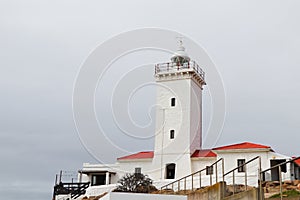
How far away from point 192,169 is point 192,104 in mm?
4654

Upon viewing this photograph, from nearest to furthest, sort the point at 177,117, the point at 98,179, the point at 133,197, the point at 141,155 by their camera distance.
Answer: the point at 133,197 < the point at 177,117 < the point at 141,155 < the point at 98,179

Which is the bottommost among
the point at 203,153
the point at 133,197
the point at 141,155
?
the point at 133,197

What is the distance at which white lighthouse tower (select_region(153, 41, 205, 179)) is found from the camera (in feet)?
92.0

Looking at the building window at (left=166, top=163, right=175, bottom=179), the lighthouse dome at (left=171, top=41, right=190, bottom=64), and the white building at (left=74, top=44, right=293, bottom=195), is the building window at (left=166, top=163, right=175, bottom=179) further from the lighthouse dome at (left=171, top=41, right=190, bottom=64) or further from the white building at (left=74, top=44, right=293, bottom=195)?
the lighthouse dome at (left=171, top=41, right=190, bottom=64)

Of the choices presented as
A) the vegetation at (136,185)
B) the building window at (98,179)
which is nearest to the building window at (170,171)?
the vegetation at (136,185)

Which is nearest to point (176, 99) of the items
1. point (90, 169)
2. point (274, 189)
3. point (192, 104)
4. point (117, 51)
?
point (192, 104)

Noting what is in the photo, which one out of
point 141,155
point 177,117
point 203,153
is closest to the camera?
point 203,153

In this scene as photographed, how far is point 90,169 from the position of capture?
100 feet

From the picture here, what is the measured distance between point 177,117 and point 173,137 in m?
1.41

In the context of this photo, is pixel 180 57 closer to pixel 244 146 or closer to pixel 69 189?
pixel 244 146

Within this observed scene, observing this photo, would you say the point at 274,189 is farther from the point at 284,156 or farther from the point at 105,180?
the point at 105,180

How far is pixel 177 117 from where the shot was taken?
29.0 meters

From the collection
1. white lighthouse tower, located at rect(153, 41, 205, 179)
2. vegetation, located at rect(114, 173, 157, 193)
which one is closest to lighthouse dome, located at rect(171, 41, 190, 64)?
white lighthouse tower, located at rect(153, 41, 205, 179)

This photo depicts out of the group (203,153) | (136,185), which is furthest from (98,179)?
(203,153)
